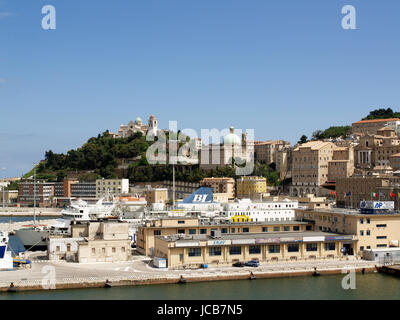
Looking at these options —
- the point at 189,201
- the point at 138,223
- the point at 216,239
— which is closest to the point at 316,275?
the point at 216,239

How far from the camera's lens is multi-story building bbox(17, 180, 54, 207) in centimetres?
8244

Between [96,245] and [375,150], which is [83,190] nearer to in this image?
[375,150]

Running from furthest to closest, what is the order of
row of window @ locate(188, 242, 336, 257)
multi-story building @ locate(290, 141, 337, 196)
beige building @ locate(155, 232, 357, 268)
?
multi-story building @ locate(290, 141, 337, 196)
row of window @ locate(188, 242, 336, 257)
beige building @ locate(155, 232, 357, 268)

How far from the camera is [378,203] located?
96.3ft

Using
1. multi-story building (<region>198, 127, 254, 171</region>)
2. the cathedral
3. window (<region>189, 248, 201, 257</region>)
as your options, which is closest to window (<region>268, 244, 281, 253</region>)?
window (<region>189, 248, 201, 257</region>)

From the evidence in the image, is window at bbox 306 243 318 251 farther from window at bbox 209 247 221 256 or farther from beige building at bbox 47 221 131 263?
beige building at bbox 47 221 131 263

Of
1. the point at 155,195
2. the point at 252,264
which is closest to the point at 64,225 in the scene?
the point at 252,264

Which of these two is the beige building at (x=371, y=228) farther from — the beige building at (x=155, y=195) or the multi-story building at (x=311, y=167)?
the beige building at (x=155, y=195)

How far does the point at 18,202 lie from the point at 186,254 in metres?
64.8

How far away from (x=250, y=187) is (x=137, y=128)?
138 feet

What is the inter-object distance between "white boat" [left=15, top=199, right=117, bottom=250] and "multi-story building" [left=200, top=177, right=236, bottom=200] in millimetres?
28697

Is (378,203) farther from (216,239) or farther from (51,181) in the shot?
(51,181)

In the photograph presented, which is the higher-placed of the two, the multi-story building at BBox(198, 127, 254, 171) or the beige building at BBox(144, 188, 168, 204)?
the multi-story building at BBox(198, 127, 254, 171)

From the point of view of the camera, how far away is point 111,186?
77375mm
